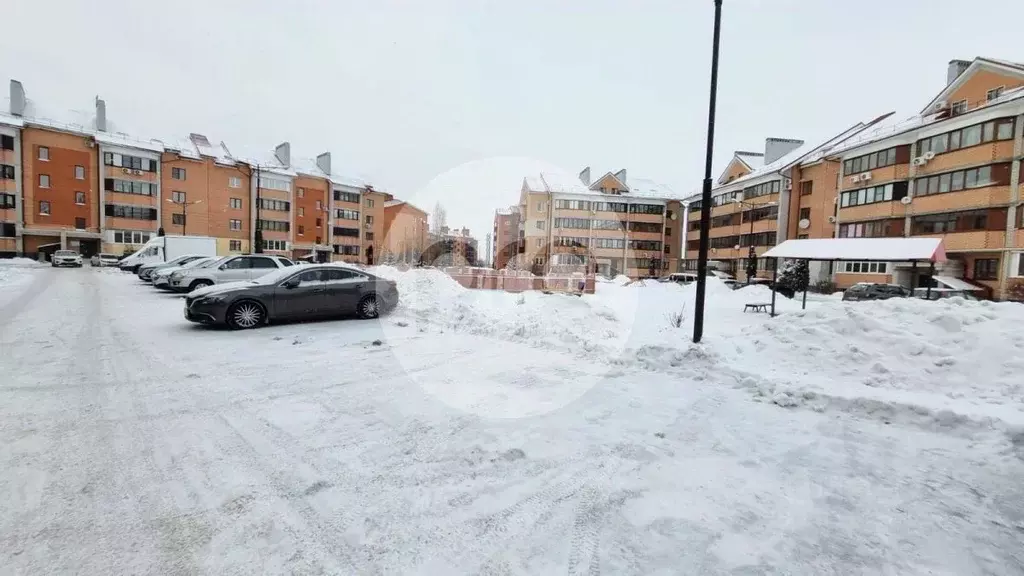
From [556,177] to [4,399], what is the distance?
58211mm

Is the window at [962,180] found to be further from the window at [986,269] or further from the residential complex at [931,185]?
the window at [986,269]

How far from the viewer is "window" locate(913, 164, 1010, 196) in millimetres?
26266

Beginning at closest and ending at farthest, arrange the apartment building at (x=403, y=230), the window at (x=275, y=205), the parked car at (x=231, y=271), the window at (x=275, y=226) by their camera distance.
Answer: the parked car at (x=231, y=271) → the window at (x=275, y=205) → the window at (x=275, y=226) → the apartment building at (x=403, y=230)

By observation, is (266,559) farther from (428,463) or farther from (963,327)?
(963,327)

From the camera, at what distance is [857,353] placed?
6430mm

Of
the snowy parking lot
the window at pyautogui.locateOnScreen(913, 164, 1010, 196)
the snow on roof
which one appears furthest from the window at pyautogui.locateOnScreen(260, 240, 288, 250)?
the window at pyautogui.locateOnScreen(913, 164, 1010, 196)

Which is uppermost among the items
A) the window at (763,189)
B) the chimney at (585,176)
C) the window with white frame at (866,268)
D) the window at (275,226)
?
the chimney at (585,176)

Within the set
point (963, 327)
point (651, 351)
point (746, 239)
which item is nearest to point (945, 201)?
point (746, 239)

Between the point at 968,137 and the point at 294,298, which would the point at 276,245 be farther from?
the point at 968,137

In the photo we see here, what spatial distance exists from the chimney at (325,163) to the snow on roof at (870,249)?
62.7 metres

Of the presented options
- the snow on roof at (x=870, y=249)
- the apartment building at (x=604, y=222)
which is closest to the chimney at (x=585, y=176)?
the apartment building at (x=604, y=222)

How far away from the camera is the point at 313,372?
6.26 metres

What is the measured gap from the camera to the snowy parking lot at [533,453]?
2.61 meters

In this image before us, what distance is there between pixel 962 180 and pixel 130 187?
73.2 m
